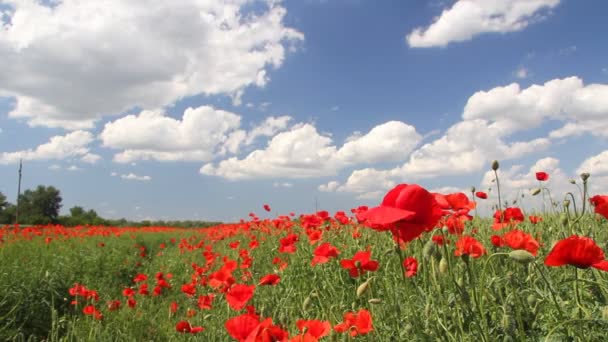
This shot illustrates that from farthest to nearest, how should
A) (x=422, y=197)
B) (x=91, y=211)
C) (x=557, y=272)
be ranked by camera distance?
(x=91, y=211), (x=557, y=272), (x=422, y=197)

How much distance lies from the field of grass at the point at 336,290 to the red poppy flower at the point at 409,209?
144 millimetres

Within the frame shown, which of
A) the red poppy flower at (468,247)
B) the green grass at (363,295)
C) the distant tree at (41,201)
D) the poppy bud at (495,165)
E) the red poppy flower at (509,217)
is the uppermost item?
the distant tree at (41,201)

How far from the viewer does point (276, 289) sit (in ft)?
11.8

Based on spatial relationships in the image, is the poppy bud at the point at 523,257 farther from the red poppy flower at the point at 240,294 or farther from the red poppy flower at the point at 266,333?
the red poppy flower at the point at 240,294

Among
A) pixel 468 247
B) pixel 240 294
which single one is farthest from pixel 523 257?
pixel 240 294

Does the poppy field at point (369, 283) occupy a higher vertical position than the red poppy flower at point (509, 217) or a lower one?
lower

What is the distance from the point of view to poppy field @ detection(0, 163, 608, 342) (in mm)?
1487

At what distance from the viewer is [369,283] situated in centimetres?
251

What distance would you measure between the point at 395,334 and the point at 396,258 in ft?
4.26

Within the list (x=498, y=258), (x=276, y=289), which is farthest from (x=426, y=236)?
(x=276, y=289)

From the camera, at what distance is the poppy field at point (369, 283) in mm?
1487

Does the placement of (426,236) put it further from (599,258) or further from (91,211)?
(91,211)

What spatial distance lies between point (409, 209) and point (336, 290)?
254 cm

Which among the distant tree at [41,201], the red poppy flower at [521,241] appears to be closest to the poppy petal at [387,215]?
the red poppy flower at [521,241]
